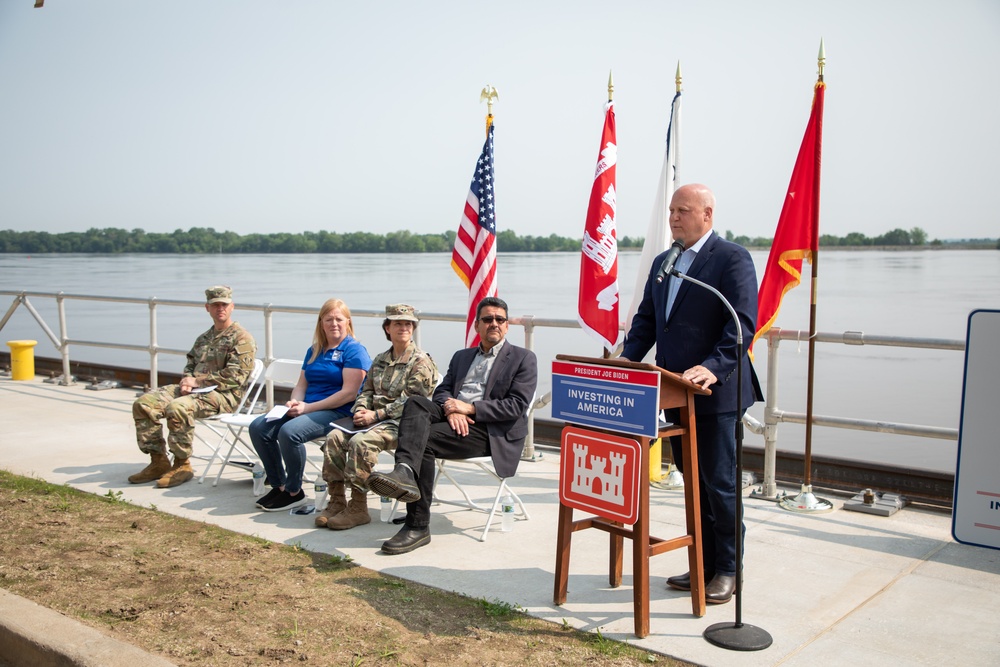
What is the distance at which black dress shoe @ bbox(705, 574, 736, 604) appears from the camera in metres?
4.14

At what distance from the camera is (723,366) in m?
3.89

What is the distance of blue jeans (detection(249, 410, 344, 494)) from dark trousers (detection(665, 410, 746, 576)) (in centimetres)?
267

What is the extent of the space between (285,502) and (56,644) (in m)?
2.36

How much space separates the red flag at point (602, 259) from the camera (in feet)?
21.9

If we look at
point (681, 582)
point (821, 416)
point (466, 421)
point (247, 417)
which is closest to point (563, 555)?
point (681, 582)

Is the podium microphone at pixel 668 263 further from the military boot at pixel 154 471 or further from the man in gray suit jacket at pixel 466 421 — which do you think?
the military boot at pixel 154 471

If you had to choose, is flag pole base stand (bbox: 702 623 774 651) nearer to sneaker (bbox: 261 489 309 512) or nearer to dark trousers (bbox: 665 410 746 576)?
dark trousers (bbox: 665 410 746 576)

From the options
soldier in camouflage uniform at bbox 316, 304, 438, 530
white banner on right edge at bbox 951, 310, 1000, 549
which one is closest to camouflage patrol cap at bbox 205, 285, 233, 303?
soldier in camouflage uniform at bbox 316, 304, 438, 530

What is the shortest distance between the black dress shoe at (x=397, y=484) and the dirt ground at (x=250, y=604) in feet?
1.44

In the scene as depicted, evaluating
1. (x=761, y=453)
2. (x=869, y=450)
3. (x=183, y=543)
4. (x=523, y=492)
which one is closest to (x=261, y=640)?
(x=183, y=543)

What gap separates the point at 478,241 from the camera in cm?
739

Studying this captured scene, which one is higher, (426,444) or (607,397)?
(607,397)

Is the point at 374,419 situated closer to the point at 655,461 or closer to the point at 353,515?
the point at 353,515

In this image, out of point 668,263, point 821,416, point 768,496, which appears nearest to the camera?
point 668,263
